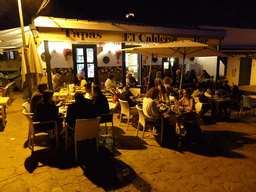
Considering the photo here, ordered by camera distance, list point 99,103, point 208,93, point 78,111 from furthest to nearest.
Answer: point 208,93 < point 99,103 < point 78,111

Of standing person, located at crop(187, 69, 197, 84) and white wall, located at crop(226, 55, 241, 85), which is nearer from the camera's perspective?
standing person, located at crop(187, 69, 197, 84)

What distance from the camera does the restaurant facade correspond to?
752 cm

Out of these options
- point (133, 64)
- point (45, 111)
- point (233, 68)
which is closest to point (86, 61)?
point (133, 64)

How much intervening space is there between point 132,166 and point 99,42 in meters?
7.75

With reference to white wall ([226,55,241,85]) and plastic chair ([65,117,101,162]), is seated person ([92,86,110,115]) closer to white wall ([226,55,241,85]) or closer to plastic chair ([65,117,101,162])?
plastic chair ([65,117,101,162])

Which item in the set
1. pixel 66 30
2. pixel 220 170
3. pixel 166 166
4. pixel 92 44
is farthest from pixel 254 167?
pixel 92 44

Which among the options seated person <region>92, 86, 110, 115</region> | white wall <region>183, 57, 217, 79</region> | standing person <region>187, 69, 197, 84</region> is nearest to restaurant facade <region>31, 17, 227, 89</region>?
white wall <region>183, 57, 217, 79</region>

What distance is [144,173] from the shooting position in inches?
152

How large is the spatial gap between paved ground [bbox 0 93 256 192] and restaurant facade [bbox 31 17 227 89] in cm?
406

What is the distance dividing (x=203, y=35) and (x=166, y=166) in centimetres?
830

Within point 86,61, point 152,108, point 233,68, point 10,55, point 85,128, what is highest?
point 10,55

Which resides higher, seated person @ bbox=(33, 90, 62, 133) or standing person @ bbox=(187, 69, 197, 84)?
standing person @ bbox=(187, 69, 197, 84)

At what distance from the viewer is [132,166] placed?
162 inches

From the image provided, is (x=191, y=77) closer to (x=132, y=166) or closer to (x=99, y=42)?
(x=99, y=42)
